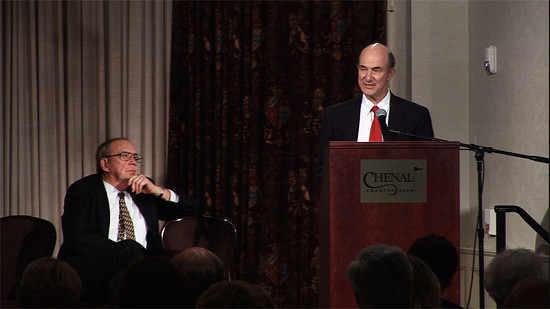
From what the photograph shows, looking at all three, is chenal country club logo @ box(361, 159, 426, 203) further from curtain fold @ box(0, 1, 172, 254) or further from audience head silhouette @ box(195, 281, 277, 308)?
curtain fold @ box(0, 1, 172, 254)

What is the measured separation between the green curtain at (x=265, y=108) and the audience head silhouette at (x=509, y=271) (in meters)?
2.92

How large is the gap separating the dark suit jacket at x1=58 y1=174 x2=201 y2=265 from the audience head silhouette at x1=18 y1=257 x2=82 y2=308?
1968 millimetres

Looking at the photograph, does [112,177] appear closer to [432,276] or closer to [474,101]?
[474,101]

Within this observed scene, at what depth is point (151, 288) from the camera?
164cm

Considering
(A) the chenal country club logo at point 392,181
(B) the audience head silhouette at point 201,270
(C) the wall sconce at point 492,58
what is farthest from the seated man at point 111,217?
(C) the wall sconce at point 492,58

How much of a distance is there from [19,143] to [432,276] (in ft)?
12.8

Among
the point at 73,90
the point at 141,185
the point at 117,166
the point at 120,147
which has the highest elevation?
the point at 73,90

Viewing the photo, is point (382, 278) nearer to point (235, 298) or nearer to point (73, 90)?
point (235, 298)

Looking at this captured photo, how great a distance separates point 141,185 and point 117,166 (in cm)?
20

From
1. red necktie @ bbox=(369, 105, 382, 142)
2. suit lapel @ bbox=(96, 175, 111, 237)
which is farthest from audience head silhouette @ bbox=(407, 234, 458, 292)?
suit lapel @ bbox=(96, 175, 111, 237)

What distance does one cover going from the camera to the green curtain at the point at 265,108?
4906 millimetres

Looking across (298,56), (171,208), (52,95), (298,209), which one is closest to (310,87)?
(298,56)

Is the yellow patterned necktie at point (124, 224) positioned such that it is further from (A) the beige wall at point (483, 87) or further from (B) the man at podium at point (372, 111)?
(A) the beige wall at point (483, 87)

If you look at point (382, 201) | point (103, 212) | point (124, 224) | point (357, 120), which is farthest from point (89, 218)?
point (382, 201)
